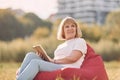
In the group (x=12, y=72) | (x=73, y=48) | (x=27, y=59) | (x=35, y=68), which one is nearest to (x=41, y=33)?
(x=12, y=72)

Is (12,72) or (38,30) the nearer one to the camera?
(12,72)

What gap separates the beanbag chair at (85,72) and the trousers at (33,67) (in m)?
0.05

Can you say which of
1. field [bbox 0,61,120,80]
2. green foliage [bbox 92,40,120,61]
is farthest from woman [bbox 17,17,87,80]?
green foliage [bbox 92,40,120,61]

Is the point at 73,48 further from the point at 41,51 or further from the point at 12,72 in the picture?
the point at 12,72

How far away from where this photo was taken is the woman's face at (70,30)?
3.97 meters

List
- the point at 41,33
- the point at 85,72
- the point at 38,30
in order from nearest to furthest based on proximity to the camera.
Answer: the point at 85,72 < the point at 41,33 < the point at 38,30

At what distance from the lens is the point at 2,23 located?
13.6 meters

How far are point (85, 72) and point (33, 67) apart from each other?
0.45 metres

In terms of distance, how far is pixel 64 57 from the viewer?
3.89m

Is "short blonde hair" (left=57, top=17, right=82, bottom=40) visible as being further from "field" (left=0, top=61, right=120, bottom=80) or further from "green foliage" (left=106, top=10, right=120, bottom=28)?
"green foliage" (left=106, top=10, right=120, bottom=28)

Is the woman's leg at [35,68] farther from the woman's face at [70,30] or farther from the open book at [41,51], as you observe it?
the woman's face at [70,30]

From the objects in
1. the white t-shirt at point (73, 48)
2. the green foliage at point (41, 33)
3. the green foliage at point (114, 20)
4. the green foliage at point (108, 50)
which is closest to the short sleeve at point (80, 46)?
the white t-shirt at point (73, 48)

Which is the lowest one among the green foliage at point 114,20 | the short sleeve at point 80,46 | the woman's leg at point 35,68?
the green foliage at point 114,20

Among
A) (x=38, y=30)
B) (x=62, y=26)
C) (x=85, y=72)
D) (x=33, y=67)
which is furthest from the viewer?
(x=38, y=30)
